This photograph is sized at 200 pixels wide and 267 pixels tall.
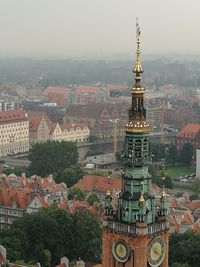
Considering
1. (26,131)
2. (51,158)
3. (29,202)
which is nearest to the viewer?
(29,202)

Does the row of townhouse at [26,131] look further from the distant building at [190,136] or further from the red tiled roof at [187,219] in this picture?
the red tiled roof at [187,219]

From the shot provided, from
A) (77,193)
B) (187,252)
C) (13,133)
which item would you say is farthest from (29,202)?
(13,133)

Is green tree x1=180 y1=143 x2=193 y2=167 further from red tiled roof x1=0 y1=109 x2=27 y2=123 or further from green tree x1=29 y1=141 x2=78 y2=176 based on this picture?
red tiled roof x1=0 y1=109 x2=27 y2=123

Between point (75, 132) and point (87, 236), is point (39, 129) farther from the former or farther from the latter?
point (87, 236)

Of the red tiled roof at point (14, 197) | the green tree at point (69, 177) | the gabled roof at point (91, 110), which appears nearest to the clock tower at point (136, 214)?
the red tiled roof at point (14, 197)

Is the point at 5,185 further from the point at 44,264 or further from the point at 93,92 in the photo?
the point at 93,92

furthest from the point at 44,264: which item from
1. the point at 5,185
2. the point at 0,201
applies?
the point at 5,185
